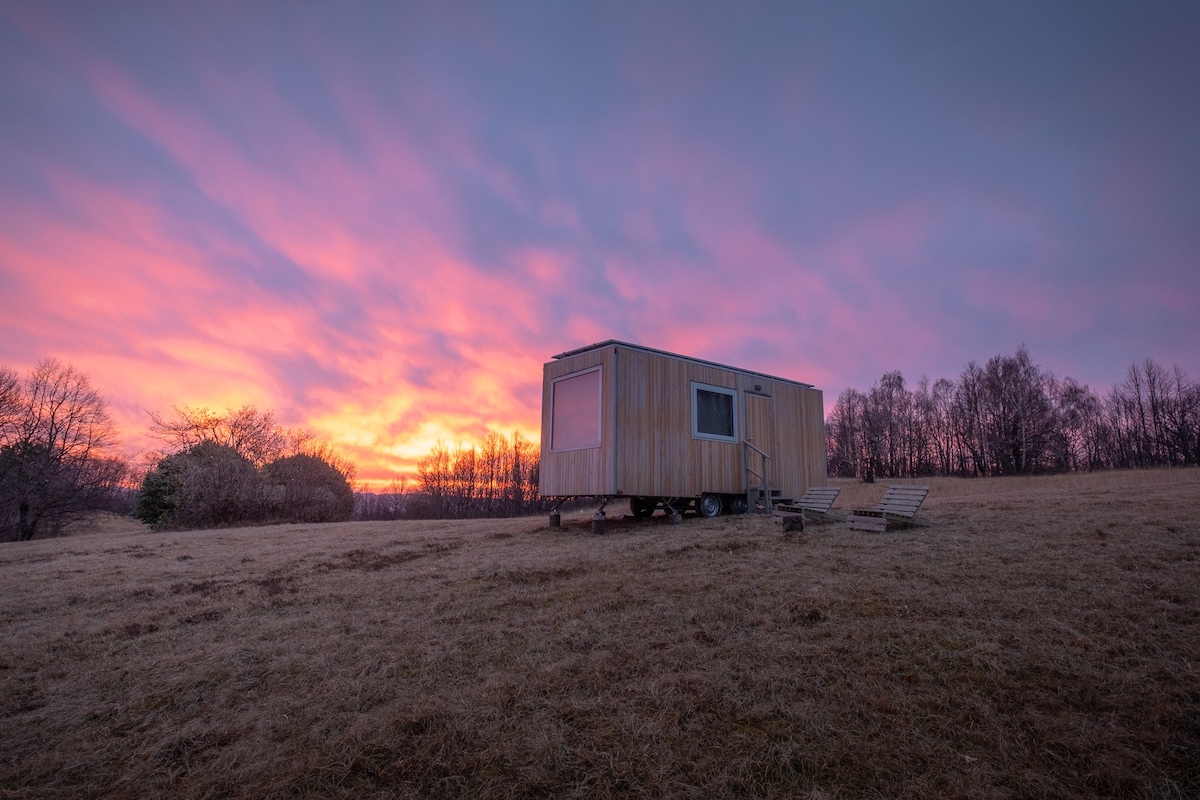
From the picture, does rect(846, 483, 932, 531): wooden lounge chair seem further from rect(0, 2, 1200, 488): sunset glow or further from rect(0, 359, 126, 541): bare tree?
rect(0, 359, 126, 541): bare tree

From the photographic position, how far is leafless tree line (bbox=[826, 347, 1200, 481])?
32.5m

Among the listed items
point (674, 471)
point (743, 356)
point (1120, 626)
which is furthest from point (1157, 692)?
point (743, 356)

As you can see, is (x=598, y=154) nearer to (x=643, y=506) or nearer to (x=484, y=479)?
(x=643, y=506)

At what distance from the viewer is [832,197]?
12.3m

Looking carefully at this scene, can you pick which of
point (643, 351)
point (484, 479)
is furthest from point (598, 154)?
point (484, 479)

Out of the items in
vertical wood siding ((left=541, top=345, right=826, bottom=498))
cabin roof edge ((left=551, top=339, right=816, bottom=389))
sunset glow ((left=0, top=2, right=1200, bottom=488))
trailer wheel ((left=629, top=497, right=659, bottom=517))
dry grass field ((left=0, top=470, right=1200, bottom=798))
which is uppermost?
sunset glow ((left=0, top=2, right=1200, bottom=488))

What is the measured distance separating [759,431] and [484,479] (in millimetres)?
23582

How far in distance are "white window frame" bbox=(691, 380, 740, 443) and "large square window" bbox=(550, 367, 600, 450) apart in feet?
7.36

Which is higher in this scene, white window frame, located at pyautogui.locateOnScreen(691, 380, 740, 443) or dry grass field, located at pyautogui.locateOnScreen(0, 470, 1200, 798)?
white window frame, located at pyautogui.locateOnScreen(691, 380, 740, 443)

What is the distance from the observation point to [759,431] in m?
12.8

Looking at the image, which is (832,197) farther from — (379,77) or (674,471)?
(379,77)

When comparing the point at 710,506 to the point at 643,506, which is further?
the point at 643,506

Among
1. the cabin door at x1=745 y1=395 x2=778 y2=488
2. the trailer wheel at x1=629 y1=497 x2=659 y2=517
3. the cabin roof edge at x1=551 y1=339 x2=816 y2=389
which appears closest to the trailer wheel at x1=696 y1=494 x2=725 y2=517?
the cabin door at x1=745 y1=395 x2=778 y2=488

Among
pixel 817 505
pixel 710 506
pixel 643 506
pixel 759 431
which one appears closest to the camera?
pixel 817 505
